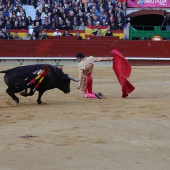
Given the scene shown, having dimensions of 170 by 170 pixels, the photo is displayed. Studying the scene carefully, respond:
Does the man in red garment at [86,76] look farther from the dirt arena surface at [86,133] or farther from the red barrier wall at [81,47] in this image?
the red barrier wall at [81,47]

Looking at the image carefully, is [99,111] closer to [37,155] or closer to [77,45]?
[37,155]

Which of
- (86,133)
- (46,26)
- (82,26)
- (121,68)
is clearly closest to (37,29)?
(46,26)

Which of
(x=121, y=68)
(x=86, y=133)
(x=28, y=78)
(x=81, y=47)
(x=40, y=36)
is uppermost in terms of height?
(x=86, y=133)

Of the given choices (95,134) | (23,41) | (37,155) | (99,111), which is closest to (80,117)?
(99,111)

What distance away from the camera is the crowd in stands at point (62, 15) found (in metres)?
21.3

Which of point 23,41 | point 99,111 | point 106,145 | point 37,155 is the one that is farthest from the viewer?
point 23,41

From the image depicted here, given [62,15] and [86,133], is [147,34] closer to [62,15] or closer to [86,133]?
[62,15]

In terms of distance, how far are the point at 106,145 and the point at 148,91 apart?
6376 millimetres

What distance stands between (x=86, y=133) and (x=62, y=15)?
13993mm

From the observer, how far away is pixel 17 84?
33.4 ft

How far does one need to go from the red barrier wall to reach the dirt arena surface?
374 inches

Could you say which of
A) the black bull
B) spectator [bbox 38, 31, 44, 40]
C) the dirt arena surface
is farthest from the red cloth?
spectator [bbox 38, 31, 44, 40]

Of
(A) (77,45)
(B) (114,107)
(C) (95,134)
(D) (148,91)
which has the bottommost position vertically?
(A) (77,45)

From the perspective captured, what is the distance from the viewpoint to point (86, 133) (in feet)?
25.4
